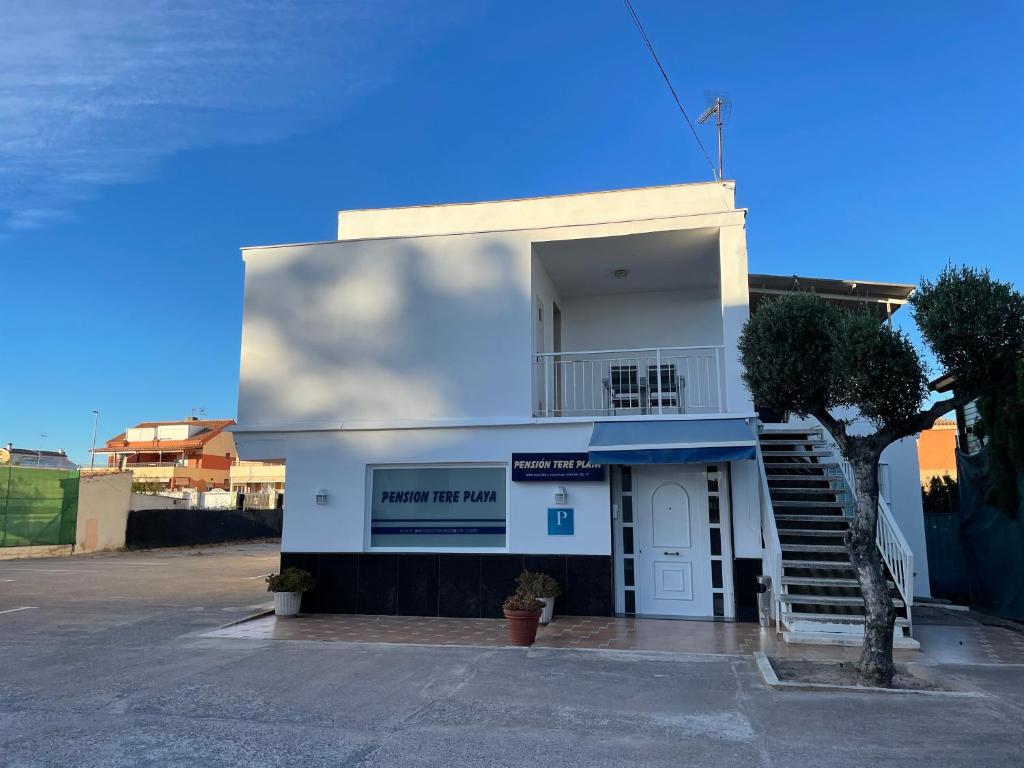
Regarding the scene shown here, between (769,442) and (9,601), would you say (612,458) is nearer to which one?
(769,442)

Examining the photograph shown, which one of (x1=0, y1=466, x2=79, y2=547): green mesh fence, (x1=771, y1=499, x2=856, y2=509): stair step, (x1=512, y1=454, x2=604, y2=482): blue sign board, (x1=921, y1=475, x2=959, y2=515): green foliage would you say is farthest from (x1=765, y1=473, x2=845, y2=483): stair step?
(x1=0, y1=466, x2=79, y2=547): green mesh fence

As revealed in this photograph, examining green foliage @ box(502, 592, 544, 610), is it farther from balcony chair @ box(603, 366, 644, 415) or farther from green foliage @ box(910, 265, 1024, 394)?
green foliage @ box(910, 265, 1024, 394)

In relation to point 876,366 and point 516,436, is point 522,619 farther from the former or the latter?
point 876,366

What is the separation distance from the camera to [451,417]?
36.9 ft

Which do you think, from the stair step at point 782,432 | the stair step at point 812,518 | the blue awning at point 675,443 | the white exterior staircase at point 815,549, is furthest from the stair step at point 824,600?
the stair step at point 782,432

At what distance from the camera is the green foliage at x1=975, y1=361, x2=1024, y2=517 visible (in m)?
10.1

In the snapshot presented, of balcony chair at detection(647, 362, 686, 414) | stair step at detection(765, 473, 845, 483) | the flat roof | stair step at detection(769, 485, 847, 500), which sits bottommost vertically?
stair step at detection(769, 485, 847, 500)

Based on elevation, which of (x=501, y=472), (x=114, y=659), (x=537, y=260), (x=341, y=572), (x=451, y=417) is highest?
(x=537, y=260)

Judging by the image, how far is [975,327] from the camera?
21.7 ft

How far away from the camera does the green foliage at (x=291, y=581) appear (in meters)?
10.9

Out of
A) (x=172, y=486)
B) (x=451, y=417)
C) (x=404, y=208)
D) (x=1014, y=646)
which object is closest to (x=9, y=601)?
(x=451, y=417)

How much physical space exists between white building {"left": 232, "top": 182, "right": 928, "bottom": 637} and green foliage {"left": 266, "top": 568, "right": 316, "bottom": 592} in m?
0.27

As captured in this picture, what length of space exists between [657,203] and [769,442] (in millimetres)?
4434

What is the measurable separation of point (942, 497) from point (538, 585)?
10837mm
